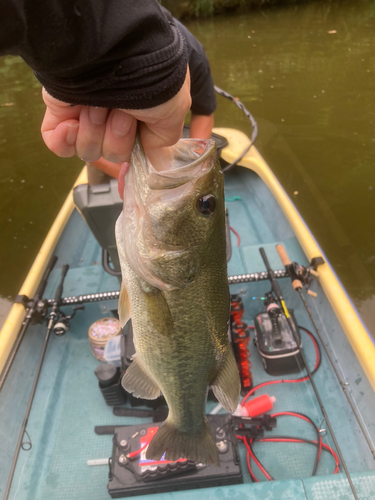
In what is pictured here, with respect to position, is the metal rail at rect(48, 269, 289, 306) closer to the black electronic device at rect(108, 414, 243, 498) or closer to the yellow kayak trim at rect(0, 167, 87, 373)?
the yellow kayak trim at rect(0, 167, 87, 373)

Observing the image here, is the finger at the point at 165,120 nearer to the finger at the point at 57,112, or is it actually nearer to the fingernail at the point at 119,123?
the fingernail at the point at 119,123

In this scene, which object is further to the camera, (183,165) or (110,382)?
(110,382)

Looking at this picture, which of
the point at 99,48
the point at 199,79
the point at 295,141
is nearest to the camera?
the point at 99,48

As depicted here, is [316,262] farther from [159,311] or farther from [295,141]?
[295,141]

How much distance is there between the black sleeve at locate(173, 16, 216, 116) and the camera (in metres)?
2.93

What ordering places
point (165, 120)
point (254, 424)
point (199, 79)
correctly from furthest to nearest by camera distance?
point (199, 79)
point (254, 424)
point (165, 120)

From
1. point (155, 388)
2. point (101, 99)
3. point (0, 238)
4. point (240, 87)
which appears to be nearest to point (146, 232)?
point (101, 99)

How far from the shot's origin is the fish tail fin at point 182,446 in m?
1.48

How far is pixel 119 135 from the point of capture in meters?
0.94

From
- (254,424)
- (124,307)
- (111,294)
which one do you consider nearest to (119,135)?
(124,307)

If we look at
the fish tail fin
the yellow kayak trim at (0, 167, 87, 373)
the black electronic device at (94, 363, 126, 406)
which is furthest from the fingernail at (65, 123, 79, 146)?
the yellow kayak trim at (0, 167, 87, 373)

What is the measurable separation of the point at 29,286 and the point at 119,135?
239cm

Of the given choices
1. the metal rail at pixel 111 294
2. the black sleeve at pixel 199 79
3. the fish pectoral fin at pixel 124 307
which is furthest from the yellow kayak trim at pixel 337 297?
the fish pectoral fin at pixel 124 307

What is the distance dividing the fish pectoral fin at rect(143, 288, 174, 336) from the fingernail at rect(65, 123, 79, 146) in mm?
620
